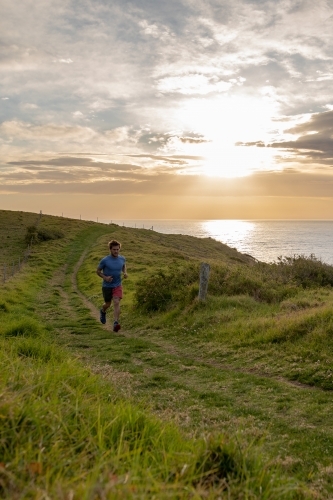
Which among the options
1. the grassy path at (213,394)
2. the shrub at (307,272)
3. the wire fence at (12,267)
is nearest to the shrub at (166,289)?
Answer: the grassy path at (213,394)

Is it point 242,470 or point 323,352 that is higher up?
point 242,470

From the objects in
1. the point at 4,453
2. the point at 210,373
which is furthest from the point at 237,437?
the point at 210,373

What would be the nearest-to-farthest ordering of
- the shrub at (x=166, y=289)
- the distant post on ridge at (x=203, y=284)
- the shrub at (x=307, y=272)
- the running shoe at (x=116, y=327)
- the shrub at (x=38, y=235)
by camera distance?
the running shoe at (x=116, y=327) → the distant post on ridge at (x=203, y=284) → the shrub at (x=166, y=289) → the shrub at (x=307, y=272) → the shrub at (x=38, y=235)

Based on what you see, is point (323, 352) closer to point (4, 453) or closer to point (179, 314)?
point (179, 314)

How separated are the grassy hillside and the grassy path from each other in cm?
4

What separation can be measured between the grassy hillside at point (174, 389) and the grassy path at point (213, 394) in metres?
0.04

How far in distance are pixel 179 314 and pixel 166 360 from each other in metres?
5.38

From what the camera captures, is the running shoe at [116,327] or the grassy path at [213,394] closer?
the grassy path at [213,394]

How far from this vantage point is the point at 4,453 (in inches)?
126

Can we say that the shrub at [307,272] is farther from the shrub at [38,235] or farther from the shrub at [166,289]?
the shrub at [38,235]

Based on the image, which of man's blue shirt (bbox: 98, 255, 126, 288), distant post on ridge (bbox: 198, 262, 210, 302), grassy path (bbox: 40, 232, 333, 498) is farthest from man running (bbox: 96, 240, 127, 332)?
distant post on ridge (bbox: 198, 262, 210, 302)

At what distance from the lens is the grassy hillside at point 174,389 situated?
10.7ft

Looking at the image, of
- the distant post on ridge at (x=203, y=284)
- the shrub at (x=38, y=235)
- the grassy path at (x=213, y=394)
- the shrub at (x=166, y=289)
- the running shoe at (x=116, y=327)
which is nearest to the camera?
the grassy path at (x=213, y=394)

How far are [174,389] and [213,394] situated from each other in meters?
0.84
